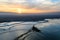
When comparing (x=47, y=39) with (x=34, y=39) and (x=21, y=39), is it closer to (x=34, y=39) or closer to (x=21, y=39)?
(x=34, y=39)

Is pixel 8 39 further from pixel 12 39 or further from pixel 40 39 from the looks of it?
pixel 40 39

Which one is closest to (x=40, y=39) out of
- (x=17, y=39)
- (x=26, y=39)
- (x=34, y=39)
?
(x=34, y=39)

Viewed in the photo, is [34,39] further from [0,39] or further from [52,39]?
[0,39]

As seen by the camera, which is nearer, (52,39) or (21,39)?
(21,39)

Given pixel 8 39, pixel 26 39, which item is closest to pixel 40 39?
A: pixel 26 39

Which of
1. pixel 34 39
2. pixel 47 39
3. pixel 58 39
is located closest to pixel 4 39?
pixel 34 39

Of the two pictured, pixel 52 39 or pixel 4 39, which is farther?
pixel 52 39

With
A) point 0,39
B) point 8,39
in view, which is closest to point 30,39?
point 8,39
